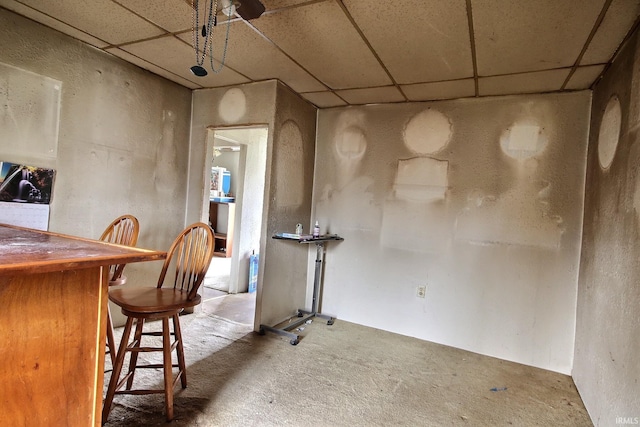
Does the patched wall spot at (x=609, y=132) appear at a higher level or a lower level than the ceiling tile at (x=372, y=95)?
lower

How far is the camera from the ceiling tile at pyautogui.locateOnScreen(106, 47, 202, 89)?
2.58 metres

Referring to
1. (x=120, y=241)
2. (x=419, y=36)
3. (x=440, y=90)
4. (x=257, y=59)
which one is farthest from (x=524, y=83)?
(x=120, y=241)

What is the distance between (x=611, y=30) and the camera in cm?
177

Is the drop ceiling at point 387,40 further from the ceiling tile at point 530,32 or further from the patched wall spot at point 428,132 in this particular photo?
the patched wall spot at point 428,132

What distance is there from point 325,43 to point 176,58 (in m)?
1.28

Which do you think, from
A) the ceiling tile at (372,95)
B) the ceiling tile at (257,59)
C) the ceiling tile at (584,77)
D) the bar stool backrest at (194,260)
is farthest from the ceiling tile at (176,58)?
the ceiling tile at (584,77)

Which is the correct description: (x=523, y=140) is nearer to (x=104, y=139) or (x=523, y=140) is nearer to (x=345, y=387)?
(x=345, y=387)

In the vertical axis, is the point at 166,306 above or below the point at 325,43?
below

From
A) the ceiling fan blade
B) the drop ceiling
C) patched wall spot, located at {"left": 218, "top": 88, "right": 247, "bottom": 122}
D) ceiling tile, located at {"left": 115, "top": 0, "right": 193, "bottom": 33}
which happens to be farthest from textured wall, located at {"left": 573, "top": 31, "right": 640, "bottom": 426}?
patched wall spot, located at {"left": 218, "top": 88, "right": 247, "bottom": 122}

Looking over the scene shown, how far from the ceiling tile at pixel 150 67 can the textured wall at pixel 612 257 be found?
11.0 feet

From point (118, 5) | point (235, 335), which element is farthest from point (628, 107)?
point (235, 335)

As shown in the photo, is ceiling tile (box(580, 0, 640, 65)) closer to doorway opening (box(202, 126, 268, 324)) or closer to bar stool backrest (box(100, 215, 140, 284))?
bar stool backrest (box(100, 215, 140, 284))

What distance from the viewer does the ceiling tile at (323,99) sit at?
3191 millimetres

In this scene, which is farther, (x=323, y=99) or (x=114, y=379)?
(x=323, y=99)
